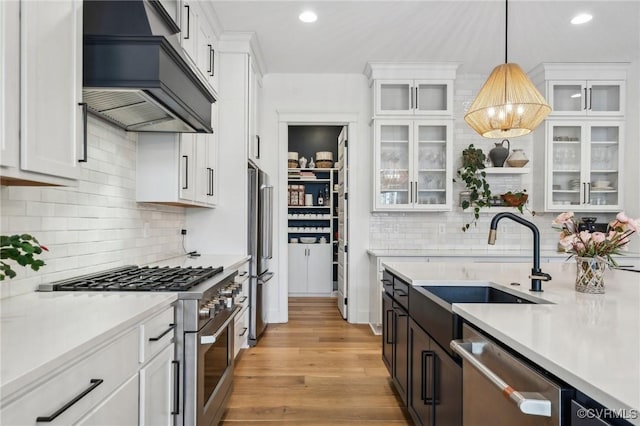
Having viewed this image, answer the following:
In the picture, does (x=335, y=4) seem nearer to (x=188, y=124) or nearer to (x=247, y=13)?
(x=247, y=13)

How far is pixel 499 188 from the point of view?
4.61 metres

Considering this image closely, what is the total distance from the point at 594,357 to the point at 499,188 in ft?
13.3

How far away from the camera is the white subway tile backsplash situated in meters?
1.60

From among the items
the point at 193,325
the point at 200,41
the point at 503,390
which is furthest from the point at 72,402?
the point at 200,41

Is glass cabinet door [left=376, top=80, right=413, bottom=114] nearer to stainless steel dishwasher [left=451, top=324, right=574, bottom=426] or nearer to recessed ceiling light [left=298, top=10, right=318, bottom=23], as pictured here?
recessed ceiling light [left=298, top=10, right=318, bottom=23]

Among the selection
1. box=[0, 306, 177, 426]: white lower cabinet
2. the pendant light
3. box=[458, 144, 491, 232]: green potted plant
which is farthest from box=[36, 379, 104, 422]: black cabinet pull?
box=[458, 144, 491, 232]: green potted plant

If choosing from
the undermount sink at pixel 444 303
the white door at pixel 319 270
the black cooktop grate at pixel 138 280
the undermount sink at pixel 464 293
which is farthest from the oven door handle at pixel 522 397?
the white door at pixel 319 270

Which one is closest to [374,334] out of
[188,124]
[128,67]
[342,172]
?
[342,172]

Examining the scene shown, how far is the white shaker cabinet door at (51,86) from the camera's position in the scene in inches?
46.3

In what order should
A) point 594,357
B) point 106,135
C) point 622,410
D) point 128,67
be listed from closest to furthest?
point 622,410 < point 594,357 < point 128,67 < point 106,135

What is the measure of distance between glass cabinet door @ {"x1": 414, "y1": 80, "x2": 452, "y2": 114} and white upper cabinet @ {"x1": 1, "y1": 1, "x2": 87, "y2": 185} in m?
3.66

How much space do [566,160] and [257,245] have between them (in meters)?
3.58

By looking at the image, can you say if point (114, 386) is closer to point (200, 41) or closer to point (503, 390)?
point (503, 390)

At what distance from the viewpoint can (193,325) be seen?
1.70m
